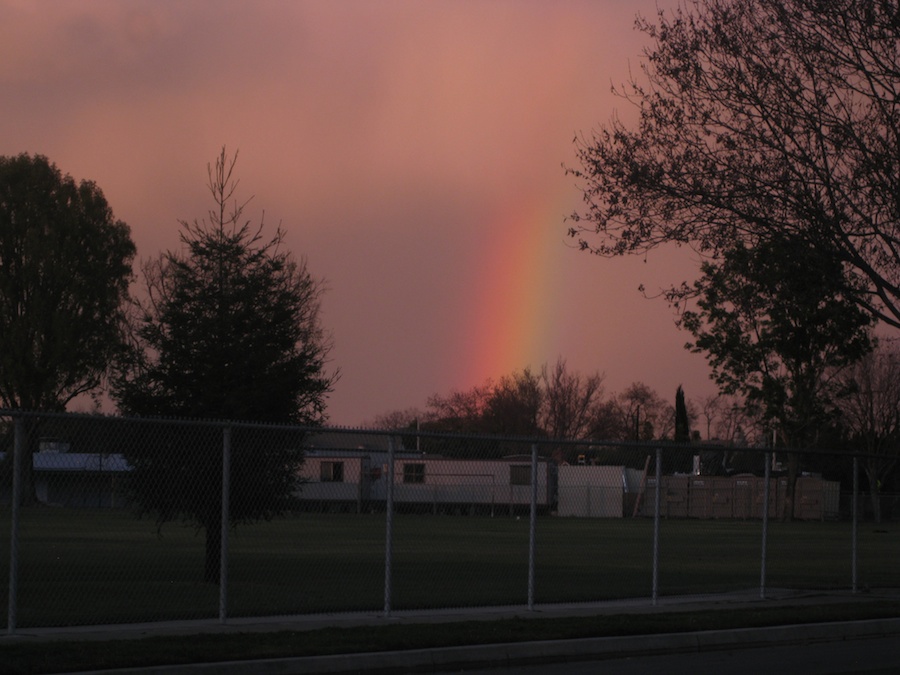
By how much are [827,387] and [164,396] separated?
144 ft

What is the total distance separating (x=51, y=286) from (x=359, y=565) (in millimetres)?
33564

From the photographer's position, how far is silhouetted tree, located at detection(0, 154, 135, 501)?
53.2 metres

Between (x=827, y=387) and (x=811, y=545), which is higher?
(x=827, y=387)

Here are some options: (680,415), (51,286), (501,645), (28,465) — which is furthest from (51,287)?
(680,415)

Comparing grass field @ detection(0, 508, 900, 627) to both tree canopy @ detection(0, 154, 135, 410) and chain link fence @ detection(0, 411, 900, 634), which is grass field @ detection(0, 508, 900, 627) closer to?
chain link fence @ detection(0, 411, 900, 634)

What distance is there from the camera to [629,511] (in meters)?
49.9

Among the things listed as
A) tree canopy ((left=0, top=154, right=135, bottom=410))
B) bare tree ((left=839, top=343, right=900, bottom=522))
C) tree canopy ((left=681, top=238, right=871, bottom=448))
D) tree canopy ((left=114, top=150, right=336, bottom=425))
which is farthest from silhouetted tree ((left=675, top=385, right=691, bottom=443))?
tree canopy ((left=114, top=150, right=336, bottom=425))

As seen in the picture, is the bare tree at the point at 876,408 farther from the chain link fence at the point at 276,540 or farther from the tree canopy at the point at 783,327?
the chain link fence at the point at 276,540

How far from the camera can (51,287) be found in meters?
53.9

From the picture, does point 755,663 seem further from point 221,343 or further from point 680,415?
point 680,415

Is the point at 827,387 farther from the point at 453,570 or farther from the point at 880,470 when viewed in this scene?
the point at 453,570

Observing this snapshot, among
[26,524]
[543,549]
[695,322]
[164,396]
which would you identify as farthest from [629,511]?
[26,524]

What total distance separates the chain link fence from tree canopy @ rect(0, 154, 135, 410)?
87.3 ft

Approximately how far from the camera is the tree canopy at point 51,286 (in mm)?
53156
